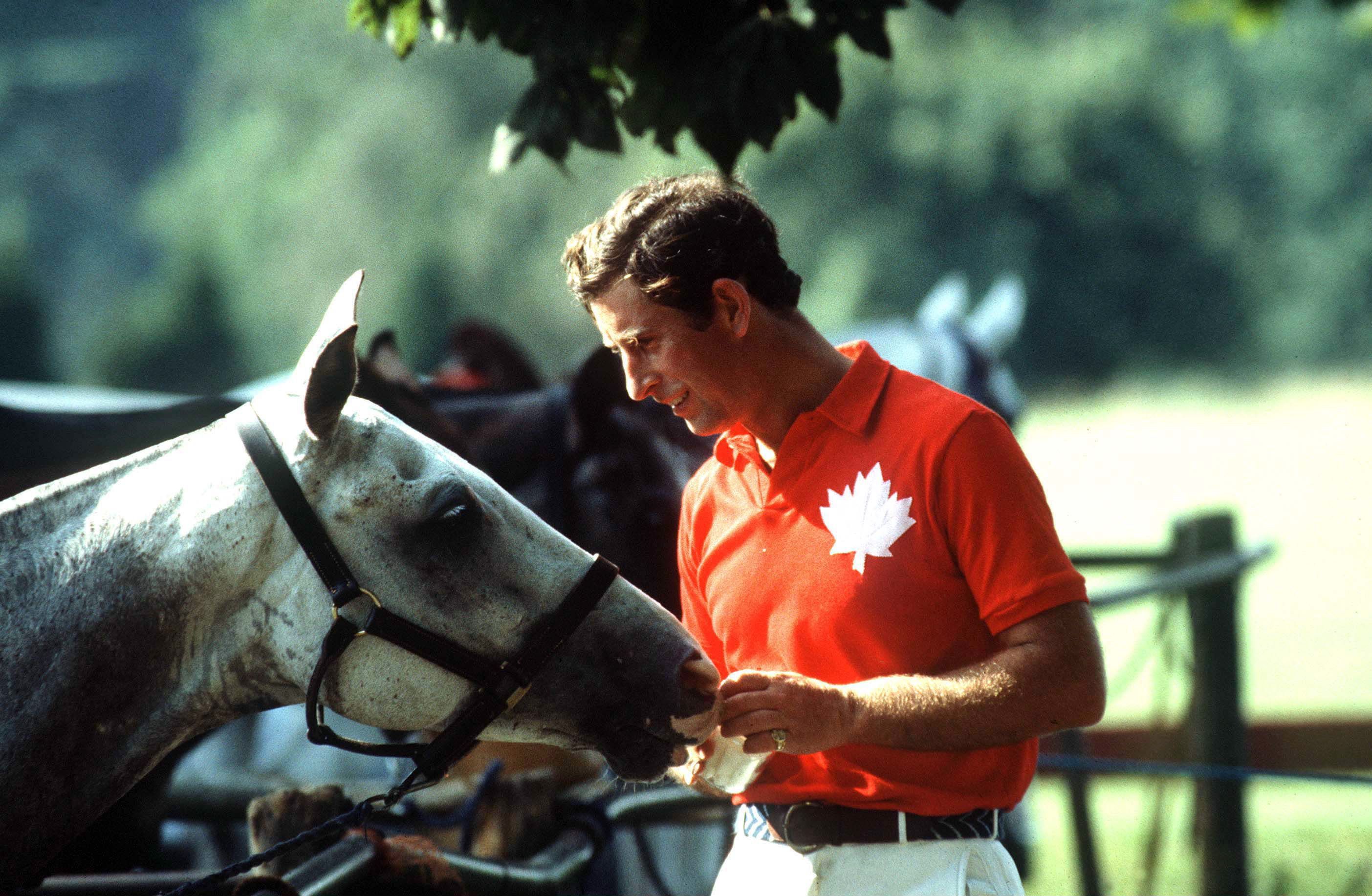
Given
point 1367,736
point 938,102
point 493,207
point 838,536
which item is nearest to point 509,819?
point 838,536

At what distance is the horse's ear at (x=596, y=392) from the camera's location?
3.83 meters

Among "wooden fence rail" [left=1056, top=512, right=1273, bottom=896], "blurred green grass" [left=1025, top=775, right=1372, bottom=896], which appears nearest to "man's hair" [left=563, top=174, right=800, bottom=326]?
"wooden fence rail" [left=1056, top=512, right=1273, bottom=896]

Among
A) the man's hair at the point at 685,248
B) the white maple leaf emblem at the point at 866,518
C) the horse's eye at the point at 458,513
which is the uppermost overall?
the man's hair at the point at 685,248

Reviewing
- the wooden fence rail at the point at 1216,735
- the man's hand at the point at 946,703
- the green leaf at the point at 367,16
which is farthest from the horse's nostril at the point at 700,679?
the wooden fence rail at the point at 1216,735

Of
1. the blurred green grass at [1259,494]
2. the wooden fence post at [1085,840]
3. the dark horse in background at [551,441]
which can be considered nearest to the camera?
the dark horse in background at [551,441]

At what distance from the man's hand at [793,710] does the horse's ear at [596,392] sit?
7.34 feet

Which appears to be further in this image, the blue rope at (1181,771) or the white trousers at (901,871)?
the blue rope at (1181,771)

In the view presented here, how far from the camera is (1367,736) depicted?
6469mm

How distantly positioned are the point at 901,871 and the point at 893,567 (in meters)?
0.41

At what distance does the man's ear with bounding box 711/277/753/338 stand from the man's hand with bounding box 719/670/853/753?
1.66ft

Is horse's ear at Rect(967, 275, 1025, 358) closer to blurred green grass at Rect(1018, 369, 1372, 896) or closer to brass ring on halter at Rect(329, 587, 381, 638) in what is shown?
blurred green grass at Rect(1018, 369, 1372, 896)

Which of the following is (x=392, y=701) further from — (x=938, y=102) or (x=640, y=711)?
(x=938, y=102)

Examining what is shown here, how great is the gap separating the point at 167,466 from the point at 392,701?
0.43 meters

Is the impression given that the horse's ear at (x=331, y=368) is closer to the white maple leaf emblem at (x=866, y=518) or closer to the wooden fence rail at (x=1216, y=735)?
the white maple leaf emblem at (x=866, y=518)
